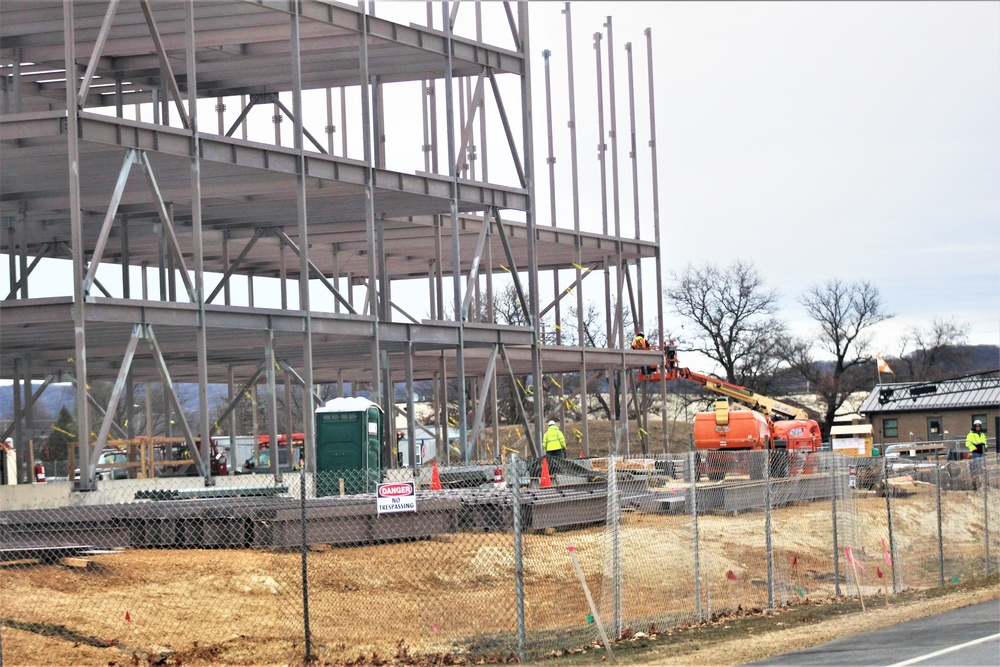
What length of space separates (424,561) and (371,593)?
2.02 meters

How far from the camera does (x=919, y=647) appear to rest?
13328 millimetres

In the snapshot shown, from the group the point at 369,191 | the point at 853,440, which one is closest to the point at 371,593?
the point at 369,191

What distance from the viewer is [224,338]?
3030 centimetres

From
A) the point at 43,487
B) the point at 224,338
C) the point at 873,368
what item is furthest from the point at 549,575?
the point at 873,368

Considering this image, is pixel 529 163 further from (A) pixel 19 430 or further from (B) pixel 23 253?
(A) pixel 19 430

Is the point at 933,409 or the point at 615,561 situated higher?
the point at 933,409

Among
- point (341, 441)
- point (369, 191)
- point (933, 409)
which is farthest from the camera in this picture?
point (933, 409)

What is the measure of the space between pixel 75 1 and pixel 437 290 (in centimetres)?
1587

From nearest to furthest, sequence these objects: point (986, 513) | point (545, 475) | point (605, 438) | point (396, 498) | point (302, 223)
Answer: point (396, 498) < point (986, 513) < point (545, 475) < point (302, 223) < point (605, 438)

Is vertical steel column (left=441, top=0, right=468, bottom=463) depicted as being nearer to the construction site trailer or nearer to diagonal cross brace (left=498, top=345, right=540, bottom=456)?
diagonal cross brace (left=498, top=345, right=540, bottom=456)

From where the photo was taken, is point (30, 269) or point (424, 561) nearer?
point (424, 561)

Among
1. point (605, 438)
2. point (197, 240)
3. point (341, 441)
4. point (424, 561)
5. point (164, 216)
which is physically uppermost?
point (164, 216)

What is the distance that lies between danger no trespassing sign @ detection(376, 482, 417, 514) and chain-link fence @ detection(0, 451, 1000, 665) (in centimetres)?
2

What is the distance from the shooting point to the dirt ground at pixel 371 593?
14.4 metres
